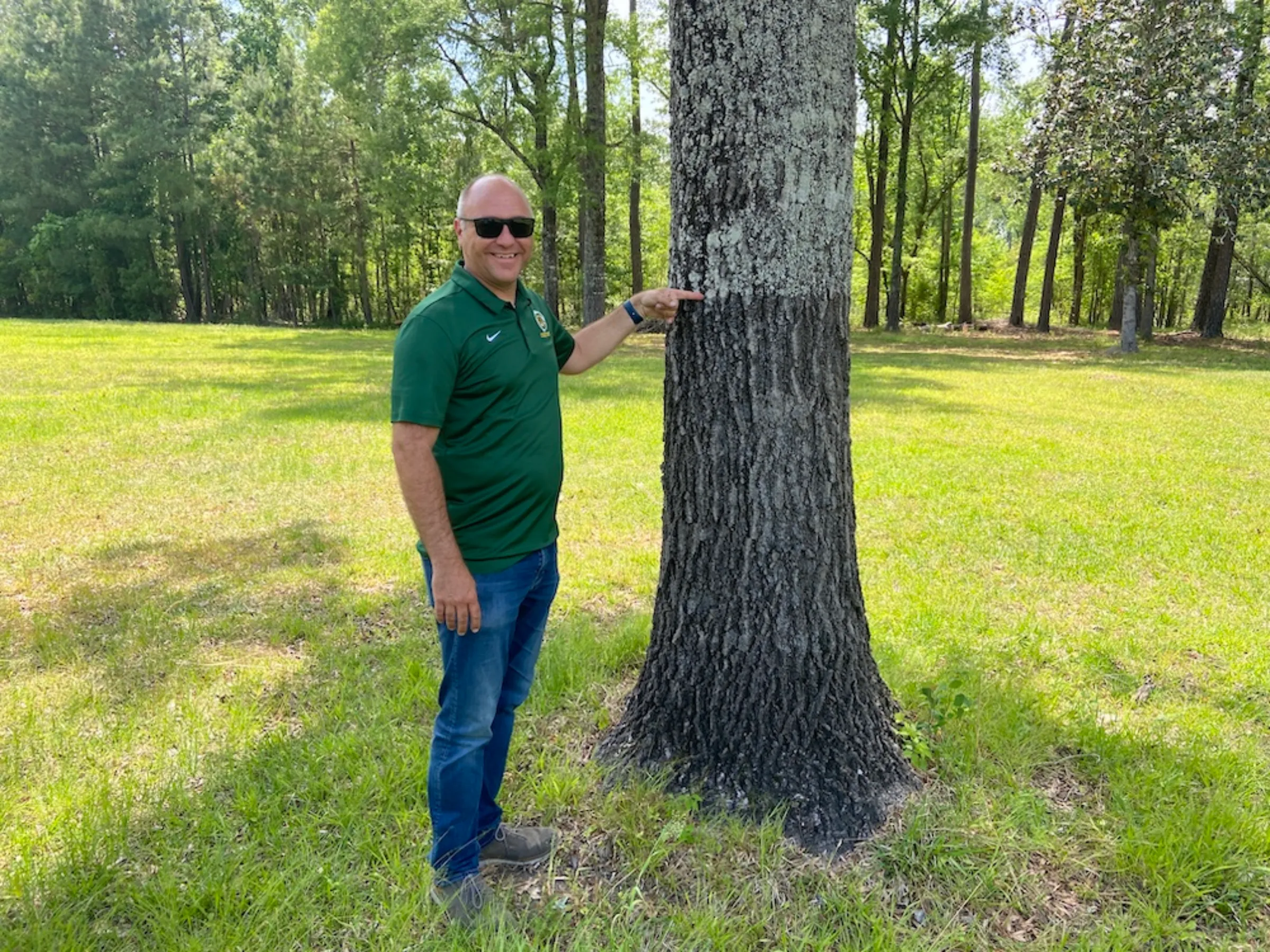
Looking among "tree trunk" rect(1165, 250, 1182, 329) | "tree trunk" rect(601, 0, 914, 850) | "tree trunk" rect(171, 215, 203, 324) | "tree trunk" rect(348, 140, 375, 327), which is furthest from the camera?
"tree trunk" rect(1165, 250, 1182, 329)

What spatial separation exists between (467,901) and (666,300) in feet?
6.26

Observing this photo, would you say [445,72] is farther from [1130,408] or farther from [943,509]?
[943,509]

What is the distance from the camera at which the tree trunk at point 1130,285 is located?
62.3ft

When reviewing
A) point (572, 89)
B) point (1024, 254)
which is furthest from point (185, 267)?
point (1024, 254)

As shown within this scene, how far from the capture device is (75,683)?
3543 millimetres

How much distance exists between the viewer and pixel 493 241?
2.14 m

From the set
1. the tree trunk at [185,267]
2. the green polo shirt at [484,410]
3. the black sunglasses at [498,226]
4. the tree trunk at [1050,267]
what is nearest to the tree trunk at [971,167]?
the tree trunk at [1050,267]

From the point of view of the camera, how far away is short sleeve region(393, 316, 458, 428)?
6.36 feet

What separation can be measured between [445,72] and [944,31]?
14632mm

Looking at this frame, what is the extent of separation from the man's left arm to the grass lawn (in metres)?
1.45

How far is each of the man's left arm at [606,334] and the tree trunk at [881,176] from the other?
83.4 feet

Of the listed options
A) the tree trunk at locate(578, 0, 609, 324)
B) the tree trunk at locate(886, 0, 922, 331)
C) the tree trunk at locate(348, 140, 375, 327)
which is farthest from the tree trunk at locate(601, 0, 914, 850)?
the tree trunk at locate(348, 140, 375, 327)

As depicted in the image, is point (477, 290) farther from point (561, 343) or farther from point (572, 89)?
point (572, 89)

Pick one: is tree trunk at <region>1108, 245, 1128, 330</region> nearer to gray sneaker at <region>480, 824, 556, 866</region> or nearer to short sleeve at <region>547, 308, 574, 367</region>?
short sleeve at <region>547, 308, 574, 367</region>
